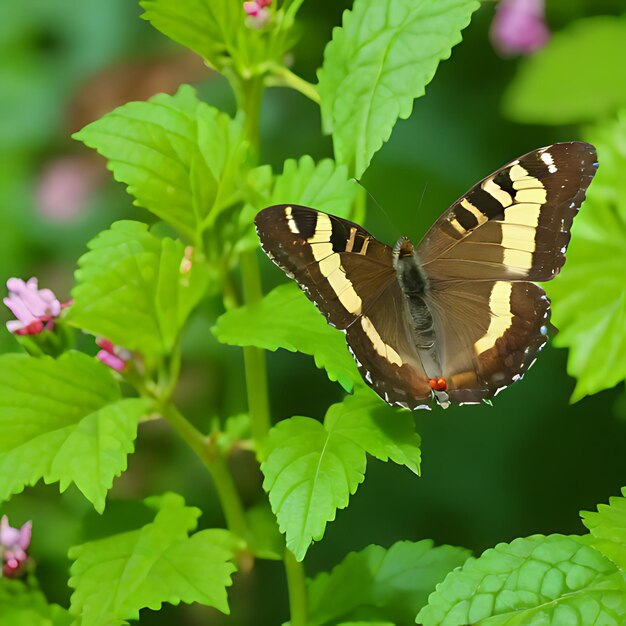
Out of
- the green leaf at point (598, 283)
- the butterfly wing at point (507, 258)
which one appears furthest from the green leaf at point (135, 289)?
the green leaf at point (598, 283)

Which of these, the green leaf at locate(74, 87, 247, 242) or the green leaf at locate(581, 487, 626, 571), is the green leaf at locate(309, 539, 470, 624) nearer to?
the green leaf at locate(581, 487, 626, 571)

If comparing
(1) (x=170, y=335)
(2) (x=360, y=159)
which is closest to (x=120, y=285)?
(1) (x=170, y=335)

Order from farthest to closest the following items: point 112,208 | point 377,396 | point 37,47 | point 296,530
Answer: point 37,47, point 112,208, point 377,396, point 296,530

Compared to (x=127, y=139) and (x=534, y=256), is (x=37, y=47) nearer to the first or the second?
(x=127, y=139)

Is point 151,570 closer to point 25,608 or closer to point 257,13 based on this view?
point 25,608

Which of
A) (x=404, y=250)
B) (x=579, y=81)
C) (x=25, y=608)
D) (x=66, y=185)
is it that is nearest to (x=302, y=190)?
(x=404, y=250)
